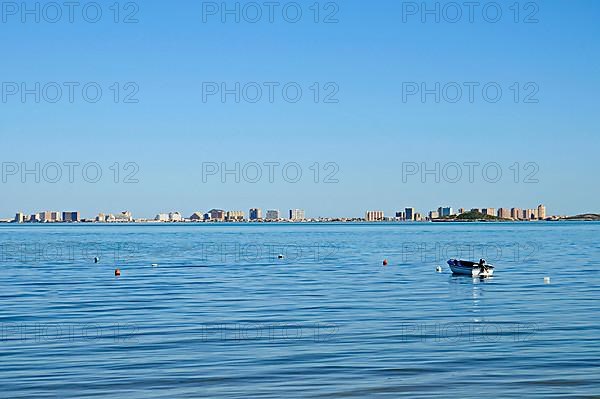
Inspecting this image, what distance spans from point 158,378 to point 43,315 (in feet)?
44.4

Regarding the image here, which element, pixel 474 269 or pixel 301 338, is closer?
pixel 301 338

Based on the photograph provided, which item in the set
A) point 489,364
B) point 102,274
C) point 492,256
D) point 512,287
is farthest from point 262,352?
point 492,256

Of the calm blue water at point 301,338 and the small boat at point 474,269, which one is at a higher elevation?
the small boat at point 474,269

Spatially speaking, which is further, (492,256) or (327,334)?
(492,256)

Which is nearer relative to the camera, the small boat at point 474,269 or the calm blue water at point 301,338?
the calm blue water at point 301,338

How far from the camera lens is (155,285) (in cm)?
4444

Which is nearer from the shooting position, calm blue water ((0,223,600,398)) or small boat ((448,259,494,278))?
calm blue water ((0,223,600,398))

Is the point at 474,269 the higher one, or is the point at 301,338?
the point at 474,269

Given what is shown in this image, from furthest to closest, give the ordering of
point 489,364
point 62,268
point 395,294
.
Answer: point 62,268, point 395,294, point 489,364

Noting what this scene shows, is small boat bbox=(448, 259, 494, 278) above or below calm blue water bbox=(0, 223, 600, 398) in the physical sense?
above

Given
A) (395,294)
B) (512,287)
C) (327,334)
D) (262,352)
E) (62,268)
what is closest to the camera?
(262,352)

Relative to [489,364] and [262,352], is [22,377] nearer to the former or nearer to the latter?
[262,352]

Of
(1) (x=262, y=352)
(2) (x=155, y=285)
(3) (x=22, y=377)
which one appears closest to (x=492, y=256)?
(2) (x=155, y=285)

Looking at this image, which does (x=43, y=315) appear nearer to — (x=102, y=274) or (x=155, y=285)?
(x=155, y=285)
